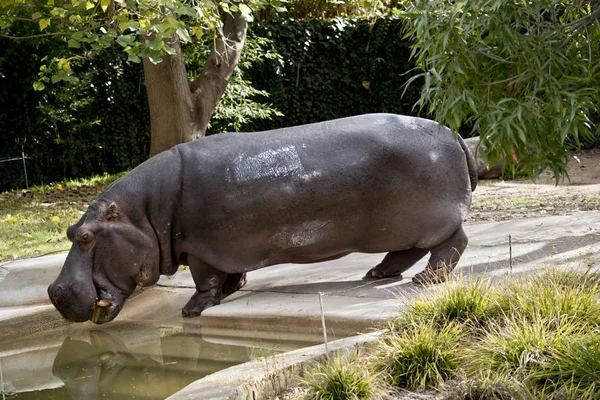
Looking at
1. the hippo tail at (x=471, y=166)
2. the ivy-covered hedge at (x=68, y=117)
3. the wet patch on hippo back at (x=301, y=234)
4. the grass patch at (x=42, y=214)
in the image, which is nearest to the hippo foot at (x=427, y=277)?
the wet patch on hippo back at (x=301, y=234)

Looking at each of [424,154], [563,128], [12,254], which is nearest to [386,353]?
[563,128]

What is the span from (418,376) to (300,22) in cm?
1418

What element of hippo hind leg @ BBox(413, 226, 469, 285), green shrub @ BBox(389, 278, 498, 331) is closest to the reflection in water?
green shrub @ BBox(389, 278, 498, 331)

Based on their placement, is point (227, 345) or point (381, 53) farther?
point (381, 53)

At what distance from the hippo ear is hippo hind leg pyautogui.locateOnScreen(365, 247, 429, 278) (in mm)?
2193

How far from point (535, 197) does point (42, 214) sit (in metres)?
7.05

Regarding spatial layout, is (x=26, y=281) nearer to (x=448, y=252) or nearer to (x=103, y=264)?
→ (x=103, y=264)

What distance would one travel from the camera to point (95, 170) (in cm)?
1603

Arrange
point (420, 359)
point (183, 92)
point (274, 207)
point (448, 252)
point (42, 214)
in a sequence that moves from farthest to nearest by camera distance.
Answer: point (183, 92)
point (42, 214)
point (448, 252)
point (274, 207)
point (420, 359)

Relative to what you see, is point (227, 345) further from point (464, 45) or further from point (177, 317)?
point (464, 45)

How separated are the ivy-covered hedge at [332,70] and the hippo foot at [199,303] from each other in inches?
412

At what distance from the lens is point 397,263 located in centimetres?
716

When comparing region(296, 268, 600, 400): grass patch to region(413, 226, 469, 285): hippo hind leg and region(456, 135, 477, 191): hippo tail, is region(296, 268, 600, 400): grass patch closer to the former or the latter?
region(413, 226, 469, 285): hippo hind leg

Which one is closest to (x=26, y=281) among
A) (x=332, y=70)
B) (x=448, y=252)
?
(x=448, y=252)
